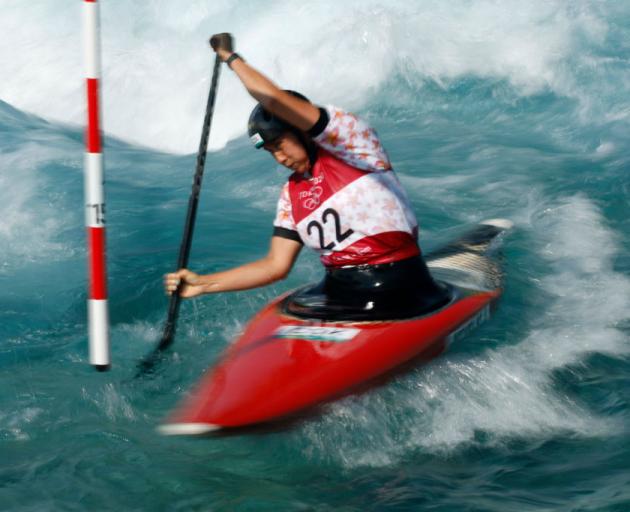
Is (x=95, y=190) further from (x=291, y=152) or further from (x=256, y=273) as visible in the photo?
(x=256, y=273)

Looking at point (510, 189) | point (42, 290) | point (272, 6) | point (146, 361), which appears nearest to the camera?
point (146, 361)

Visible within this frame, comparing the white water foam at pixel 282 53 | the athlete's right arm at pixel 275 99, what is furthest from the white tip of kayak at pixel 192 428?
the white water foam at pixel 282 53

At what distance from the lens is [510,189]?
714cm

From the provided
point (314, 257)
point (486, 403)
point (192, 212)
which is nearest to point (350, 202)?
point (192, 212)

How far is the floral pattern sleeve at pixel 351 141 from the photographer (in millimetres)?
3449

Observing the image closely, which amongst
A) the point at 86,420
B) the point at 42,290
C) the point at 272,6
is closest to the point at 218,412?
the point at 86,420

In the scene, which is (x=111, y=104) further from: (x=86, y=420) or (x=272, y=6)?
(x=86, y=420)

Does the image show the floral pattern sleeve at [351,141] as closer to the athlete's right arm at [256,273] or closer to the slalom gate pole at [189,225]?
the athlete's right arm at [256,273]

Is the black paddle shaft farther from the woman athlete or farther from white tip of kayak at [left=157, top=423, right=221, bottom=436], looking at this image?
white tip of kayak at [left=157, top=423, right=221, bottom=436]

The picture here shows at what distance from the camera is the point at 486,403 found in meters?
3.66

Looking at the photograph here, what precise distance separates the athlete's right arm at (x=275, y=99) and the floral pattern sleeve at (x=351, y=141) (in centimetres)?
9

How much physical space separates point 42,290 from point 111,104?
234 inches

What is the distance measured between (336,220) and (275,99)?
0.62 metres

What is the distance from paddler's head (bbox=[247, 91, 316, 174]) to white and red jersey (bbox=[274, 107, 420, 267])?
5 centimetres
